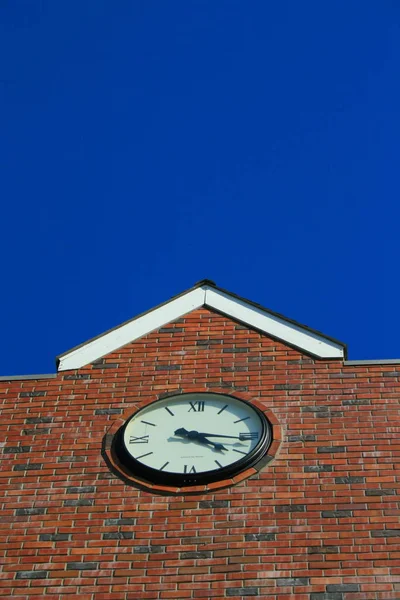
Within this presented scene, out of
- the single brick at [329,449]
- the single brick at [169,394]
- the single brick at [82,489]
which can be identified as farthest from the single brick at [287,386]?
the single brick at [82,489]

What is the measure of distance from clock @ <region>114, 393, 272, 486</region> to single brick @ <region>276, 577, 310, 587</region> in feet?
4.64

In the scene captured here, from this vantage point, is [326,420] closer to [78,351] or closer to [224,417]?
[224,417]

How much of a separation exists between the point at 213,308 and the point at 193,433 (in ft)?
6.92

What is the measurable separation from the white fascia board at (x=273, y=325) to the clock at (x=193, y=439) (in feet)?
3.87

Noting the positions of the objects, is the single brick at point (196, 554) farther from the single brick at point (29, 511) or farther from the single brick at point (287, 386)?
the single brick at point (287, 386)

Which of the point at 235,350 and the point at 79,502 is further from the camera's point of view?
the point at 235,350

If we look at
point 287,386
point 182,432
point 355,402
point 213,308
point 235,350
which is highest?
point 213,308

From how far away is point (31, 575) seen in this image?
11219mm

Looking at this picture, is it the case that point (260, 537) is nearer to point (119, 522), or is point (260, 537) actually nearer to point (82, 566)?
point (119, 522)

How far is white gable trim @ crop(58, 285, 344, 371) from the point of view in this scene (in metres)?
13.5

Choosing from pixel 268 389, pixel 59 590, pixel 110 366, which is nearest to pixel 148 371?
pixel 110 366

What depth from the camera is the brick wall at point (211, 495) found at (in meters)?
10.9

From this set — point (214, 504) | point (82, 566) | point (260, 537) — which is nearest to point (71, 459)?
point (82, 566)

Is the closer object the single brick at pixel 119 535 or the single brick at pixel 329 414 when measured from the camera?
the single brick at pixel 119 535
